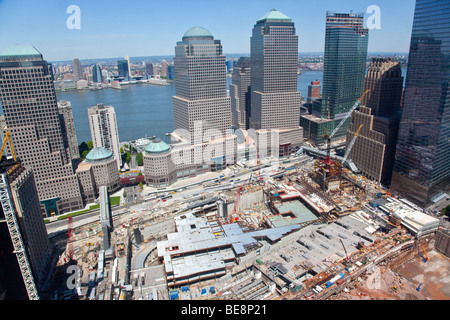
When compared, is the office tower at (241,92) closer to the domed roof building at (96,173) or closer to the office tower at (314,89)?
the office tower at (314,89)

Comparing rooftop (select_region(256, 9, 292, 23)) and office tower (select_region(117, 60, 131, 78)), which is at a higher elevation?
rooftop (select_region(256, 9, 292, 23))

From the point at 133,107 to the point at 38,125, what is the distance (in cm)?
3945

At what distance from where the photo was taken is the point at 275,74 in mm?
33031

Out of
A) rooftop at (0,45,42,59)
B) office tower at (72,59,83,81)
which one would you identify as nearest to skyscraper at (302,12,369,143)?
rooftop at (0,45,42,59)

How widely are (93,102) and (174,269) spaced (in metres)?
56.5

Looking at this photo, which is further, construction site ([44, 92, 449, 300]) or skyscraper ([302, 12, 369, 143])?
skyscraper ([302, 12, 369, 143])

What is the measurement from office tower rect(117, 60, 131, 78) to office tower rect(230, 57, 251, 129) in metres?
55.7

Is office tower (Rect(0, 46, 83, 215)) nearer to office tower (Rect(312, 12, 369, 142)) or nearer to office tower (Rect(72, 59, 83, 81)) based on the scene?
office tower (Rect(312, 12, 369, 142))

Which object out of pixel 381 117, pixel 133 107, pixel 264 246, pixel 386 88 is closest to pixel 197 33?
pixel 386 88

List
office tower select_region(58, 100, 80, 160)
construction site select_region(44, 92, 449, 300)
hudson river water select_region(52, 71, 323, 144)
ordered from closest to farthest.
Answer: construction site select_region(44, 92, 449, 300) → office tower select_region(58, 100, 80, 160) → hudson river water select_region(52, 71, 323, 144)

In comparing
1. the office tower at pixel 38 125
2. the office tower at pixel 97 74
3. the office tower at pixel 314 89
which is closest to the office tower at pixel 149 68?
the office tower at pixel 97 74

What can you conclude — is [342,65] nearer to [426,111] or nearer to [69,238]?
[426,111]

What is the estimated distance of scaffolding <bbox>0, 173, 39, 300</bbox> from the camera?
11.1 meters
